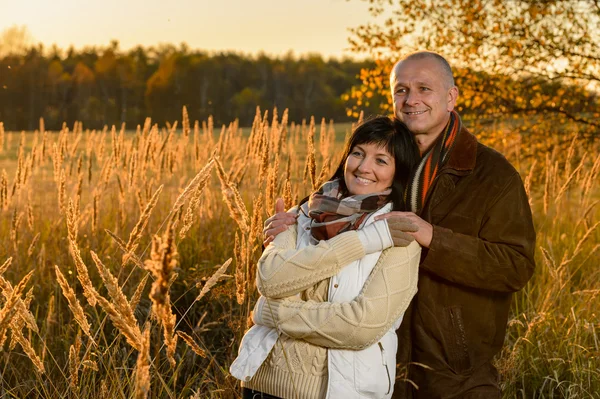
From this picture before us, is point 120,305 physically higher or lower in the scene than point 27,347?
higher

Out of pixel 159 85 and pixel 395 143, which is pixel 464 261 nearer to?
pixel 395 143

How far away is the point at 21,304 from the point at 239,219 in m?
0.71

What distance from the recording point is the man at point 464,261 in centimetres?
292

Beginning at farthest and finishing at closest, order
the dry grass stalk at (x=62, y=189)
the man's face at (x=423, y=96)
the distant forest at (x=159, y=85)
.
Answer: the distant forest at (x=159, y=85), the dry grass stalk at (x=62, y=189), the man's face at (x=423, y=96)

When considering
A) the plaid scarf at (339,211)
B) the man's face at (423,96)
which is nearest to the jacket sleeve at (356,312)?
the plaid scarf at (339,211)

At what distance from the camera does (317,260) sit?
2451 mm

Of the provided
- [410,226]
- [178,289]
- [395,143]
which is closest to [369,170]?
[395,143]

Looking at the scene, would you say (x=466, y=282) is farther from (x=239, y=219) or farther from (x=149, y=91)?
(x=149, y=91)

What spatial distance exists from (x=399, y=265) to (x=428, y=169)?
0.57m

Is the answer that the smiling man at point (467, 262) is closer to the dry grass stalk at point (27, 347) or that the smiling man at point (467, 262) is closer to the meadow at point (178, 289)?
the meadow at point (178, 289)

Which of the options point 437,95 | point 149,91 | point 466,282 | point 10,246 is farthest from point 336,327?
point 149,91

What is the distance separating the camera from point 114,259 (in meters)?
4.80

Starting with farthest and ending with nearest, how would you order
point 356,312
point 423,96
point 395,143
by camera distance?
point 423,96 → point 395,143 → point 356,312

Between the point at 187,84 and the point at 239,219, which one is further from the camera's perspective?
the point at 187,84
